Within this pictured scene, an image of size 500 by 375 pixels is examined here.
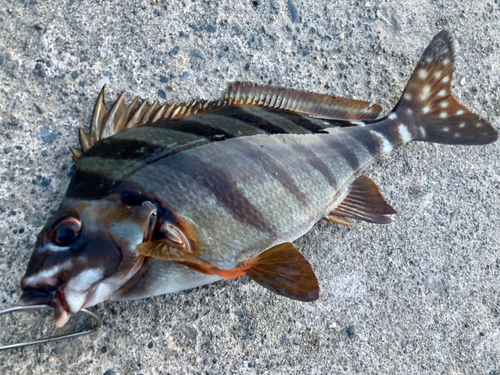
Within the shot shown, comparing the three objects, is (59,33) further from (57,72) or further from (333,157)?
(333,157)

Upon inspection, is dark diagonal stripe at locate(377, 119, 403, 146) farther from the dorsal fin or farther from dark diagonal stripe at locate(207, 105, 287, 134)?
dark diagonal stripe at locate(207, 105, 287, 134)

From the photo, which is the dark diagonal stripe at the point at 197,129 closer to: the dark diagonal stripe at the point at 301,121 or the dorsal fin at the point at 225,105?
the dorsal fin at the point at 225,105

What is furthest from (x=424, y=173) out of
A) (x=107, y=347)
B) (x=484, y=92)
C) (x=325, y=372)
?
(x=107, y=347)

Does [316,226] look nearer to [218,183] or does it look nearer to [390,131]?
[390,131]

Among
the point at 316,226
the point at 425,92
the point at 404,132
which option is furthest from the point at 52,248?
the point at 425,92

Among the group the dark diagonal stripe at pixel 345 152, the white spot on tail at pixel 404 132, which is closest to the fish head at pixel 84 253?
the dark diagonal stripe at pixel 345 152

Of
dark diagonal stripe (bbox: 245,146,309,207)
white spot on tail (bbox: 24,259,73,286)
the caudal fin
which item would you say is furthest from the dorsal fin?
white spot on tail (bbox: 24,259,73,286)
